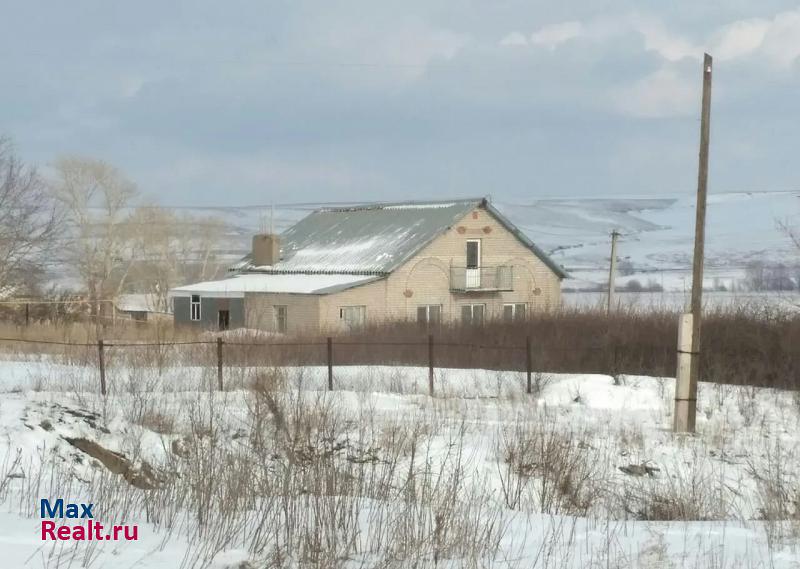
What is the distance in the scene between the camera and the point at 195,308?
44.8 meters

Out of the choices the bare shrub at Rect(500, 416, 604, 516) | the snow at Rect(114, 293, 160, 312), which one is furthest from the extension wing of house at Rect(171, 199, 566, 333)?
the bare shrub at Rect(500, 416, 604, 516)

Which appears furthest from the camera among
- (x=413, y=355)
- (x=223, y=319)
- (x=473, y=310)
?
(x=473, y=310)

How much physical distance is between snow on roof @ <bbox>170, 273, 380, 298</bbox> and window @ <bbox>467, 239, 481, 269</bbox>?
546 cm

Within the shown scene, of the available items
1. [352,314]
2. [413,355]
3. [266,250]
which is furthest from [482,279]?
[413,355]

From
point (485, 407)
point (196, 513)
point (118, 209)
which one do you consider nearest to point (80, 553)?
point (196, 513)

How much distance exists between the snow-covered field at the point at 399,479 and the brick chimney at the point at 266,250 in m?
26.1

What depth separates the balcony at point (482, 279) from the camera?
4347cm

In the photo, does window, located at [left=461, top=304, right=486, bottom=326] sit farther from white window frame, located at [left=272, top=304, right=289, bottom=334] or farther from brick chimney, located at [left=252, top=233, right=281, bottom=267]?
brick chimney, located at [left=252, top=233, right=281, bottom=267]

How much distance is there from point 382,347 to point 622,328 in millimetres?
7150

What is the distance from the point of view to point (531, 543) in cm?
749

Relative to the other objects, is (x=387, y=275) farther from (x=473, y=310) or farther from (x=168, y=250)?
(x=168, y=250)

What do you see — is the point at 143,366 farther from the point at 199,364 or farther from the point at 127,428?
the point at 127,428

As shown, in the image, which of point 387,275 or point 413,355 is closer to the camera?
point 413,355

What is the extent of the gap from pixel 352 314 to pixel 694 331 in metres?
25.2
